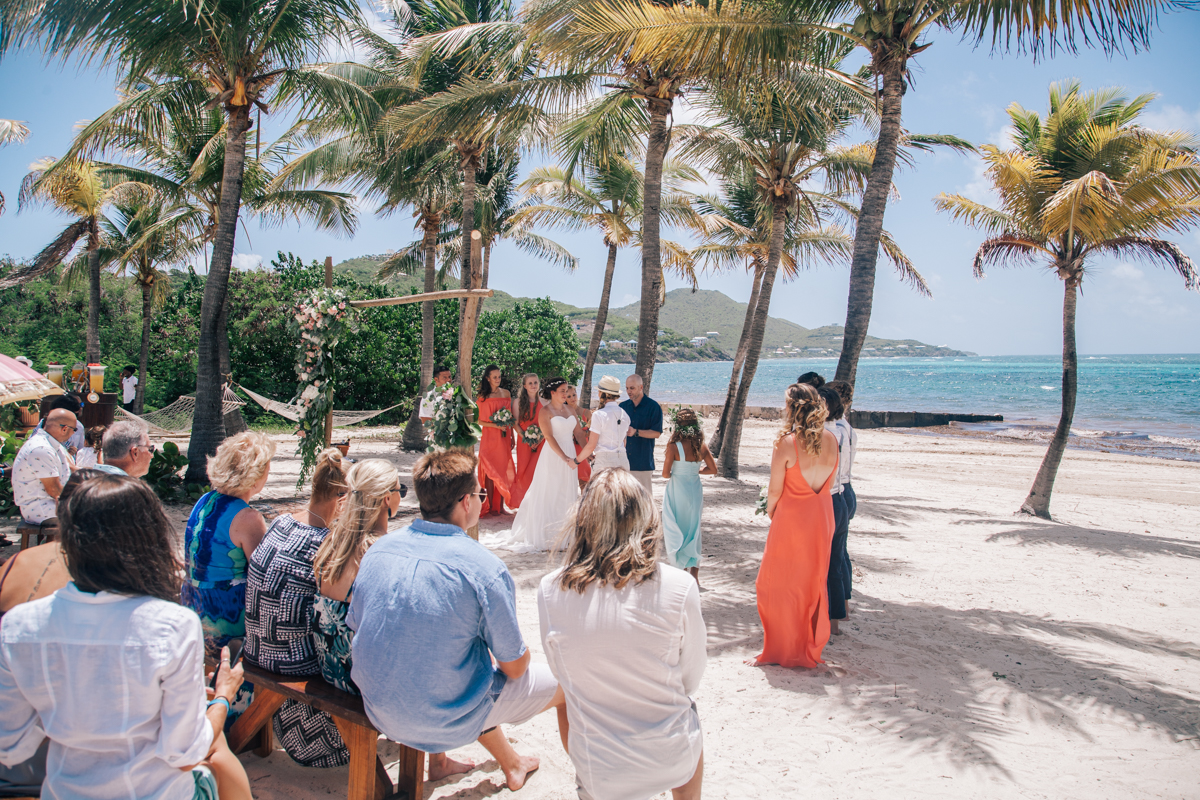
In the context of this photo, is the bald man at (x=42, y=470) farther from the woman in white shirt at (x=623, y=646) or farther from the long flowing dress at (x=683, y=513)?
the woman in white shirt at (x=623, y=646)

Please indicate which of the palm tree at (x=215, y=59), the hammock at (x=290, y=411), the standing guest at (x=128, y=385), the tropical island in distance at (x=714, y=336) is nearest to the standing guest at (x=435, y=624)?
the hammock at (x=290, y=411)

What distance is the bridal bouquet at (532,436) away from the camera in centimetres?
799

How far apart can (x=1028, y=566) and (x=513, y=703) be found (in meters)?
6.50

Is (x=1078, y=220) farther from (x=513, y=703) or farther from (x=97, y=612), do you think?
(x=97, y=612)

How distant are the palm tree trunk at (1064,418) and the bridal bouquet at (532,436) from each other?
7277 mm

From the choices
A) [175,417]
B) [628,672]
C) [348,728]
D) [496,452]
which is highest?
[628,672]

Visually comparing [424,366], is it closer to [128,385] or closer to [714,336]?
[128,385]

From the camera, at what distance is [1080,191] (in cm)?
846

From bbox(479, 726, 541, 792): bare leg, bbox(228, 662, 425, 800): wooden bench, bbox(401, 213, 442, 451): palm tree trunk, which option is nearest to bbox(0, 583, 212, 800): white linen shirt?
bbox(228, 662, 425, 800): wooden bench

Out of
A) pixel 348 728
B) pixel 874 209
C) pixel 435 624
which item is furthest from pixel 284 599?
pixel 874 209

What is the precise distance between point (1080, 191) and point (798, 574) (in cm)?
727

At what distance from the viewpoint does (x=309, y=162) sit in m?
12.9

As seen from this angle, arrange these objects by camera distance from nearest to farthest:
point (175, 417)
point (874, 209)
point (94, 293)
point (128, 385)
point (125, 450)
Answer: point (125, 450) → point (874, 209) → point (175, 417) → point (94, 293) → point (128, 385)

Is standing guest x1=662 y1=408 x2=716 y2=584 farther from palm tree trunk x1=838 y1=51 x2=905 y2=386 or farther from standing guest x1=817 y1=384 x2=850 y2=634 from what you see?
palm tree trunk x1=838 y1=51 x2=905 y2=386
